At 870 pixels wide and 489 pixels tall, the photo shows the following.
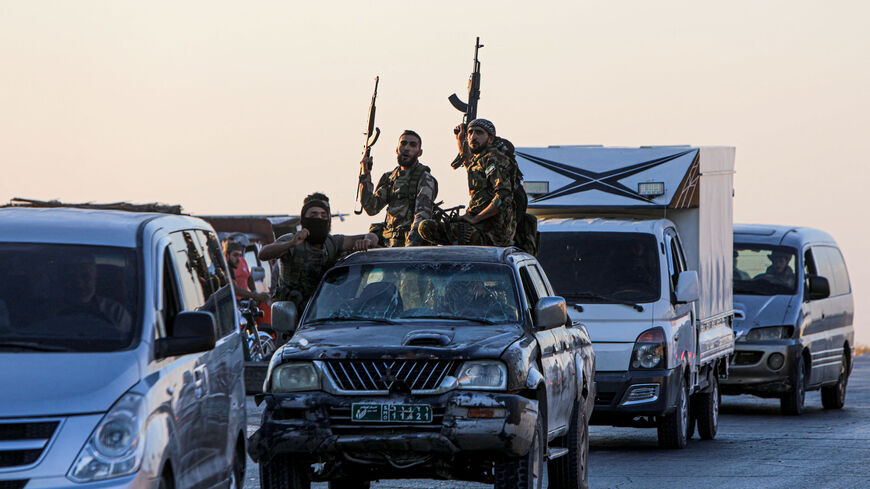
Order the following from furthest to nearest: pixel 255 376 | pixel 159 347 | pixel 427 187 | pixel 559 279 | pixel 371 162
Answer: pixel 255 376 < pixel 371 162 < pixel 559 279 < pixel 427 187 < pixel 159 347

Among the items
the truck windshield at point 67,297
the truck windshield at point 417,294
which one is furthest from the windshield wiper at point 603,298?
the truck windshield at point 67,297

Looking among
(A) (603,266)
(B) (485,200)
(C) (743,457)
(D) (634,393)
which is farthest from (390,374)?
(A) (603,266)

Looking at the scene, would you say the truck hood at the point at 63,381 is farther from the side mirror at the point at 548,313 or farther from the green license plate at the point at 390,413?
the side mirror at the point at 548,313

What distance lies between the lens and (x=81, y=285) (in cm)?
787

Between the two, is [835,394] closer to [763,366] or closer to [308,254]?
[763,366]

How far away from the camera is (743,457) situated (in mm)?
14688

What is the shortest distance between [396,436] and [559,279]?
21.8 ft

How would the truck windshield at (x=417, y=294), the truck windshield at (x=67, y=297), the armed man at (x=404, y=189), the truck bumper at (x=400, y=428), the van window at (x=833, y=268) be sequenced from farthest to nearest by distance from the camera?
the van window at (x=833, y=268) < the armed man at (x=404, y=189) < the truck windshield at (x=417, y=294) < the truck bumper at (x=400, y=428) < the truck windshield at (x=67, y=297)

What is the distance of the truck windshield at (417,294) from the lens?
34.0 feet

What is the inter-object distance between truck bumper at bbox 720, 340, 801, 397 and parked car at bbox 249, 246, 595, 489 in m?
10.3

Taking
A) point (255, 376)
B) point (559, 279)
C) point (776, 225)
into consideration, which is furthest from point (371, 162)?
point (776, 225)

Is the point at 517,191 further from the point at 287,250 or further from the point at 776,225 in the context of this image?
the point at 776,225

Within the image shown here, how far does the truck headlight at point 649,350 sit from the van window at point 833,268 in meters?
7.40

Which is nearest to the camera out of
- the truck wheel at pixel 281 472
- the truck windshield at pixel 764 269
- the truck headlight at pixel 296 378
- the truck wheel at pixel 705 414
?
the truck headlight at pixel 296 378
